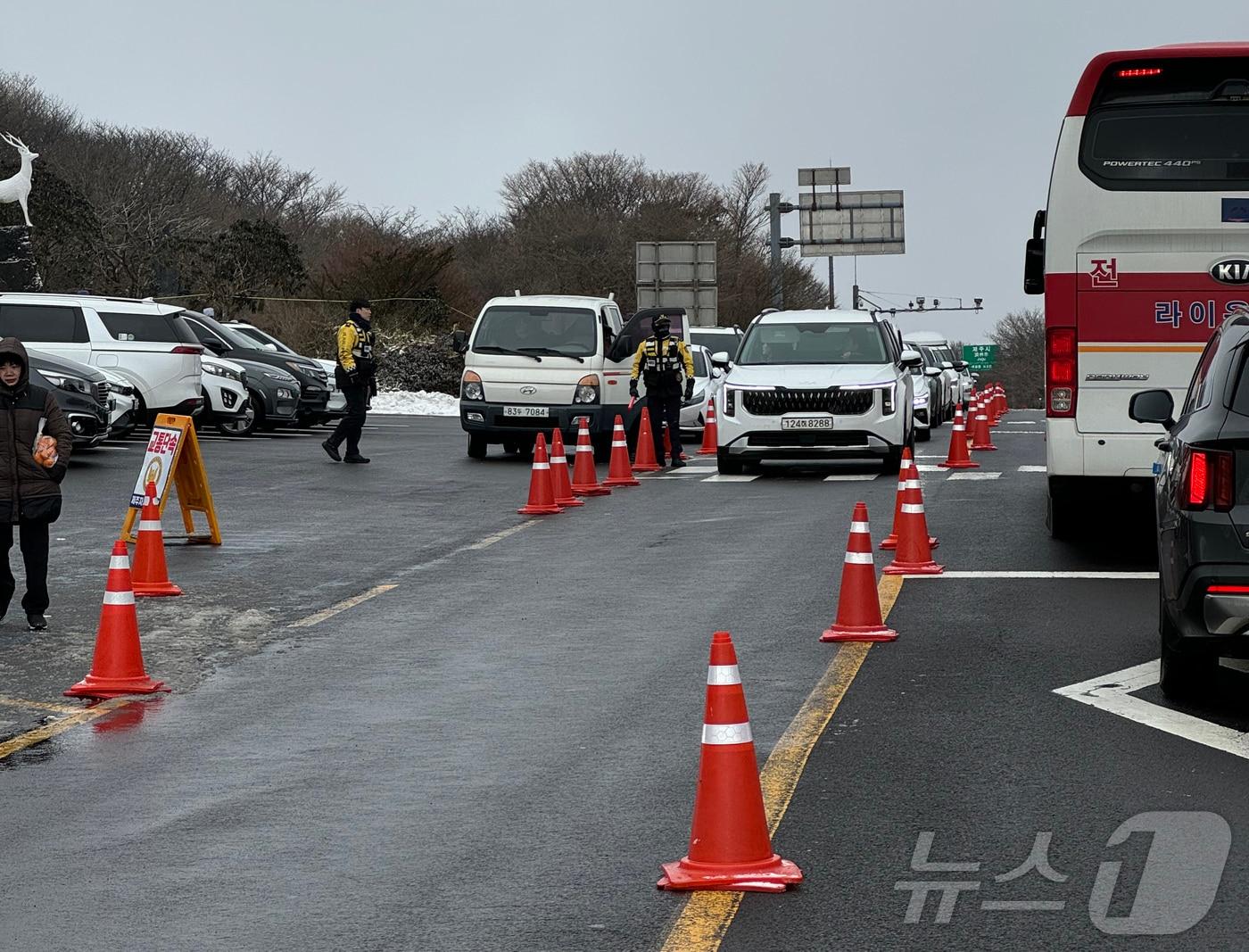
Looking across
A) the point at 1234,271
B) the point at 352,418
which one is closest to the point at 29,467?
the point at 1234,271

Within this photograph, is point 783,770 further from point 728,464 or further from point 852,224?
point 852,224

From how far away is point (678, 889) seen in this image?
223 inches

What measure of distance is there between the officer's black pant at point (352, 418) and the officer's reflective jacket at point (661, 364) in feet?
10.5

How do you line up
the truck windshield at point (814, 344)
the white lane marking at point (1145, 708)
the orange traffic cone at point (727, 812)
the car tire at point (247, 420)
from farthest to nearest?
1. the car tire at point (247, 420)
2. the truck windshield at point (814, 344)
3. the white lane marking at point (1145, 708)
4. the orange traffic cone at point (727, 812)

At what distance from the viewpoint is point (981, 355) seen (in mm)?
139625

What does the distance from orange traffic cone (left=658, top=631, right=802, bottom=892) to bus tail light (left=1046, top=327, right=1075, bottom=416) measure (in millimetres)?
7574

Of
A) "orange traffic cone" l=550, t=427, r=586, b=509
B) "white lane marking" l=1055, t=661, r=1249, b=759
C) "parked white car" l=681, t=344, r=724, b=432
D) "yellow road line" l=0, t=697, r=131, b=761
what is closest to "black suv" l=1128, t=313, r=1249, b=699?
"white lane marking" l=1055, t=661, r=1249, b=759

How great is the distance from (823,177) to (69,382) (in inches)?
1554

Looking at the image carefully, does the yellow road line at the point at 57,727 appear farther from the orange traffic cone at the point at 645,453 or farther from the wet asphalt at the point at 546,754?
the orange traffic cone at the point at 645,453

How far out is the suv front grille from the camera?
2172cm

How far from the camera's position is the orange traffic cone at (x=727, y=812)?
18.6 ft

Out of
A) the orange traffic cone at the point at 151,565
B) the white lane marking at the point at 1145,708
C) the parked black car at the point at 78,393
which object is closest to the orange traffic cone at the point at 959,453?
the parked black car at the point at 78,393

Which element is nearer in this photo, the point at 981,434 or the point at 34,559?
the point at 34,559

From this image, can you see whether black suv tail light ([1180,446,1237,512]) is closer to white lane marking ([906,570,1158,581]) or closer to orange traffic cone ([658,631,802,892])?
orange traffic cone ([658,631,802,892])
